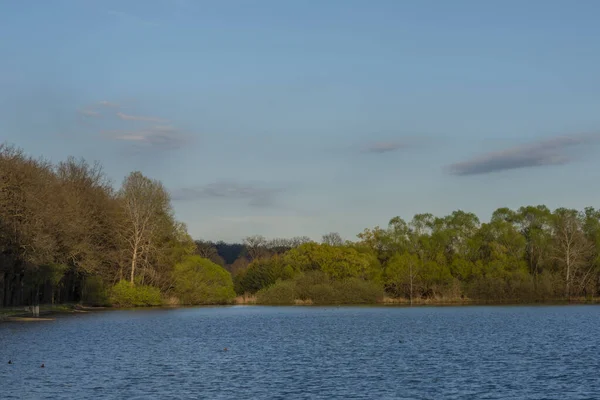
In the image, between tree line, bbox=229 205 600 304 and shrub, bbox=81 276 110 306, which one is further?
tree line, bbox=229 205 600 304

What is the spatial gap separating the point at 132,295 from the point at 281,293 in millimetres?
28341

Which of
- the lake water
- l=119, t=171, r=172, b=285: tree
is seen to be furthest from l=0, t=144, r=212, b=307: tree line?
the lake water

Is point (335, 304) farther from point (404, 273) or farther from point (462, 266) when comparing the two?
A: point (462, 266)

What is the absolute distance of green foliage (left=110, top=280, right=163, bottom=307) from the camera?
102m

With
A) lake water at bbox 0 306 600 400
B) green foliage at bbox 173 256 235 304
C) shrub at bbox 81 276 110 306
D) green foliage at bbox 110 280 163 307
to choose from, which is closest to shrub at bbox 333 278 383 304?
green foliage at bbox 173 256 235 304

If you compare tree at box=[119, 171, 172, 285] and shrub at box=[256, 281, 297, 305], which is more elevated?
tree at box=[119, 171, 172, 285]

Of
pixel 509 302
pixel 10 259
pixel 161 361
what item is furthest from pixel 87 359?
pixel 509 302

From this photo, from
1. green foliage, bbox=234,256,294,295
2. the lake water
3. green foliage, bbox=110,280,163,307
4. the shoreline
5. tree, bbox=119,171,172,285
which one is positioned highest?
tree, bbox=119,171,172,285

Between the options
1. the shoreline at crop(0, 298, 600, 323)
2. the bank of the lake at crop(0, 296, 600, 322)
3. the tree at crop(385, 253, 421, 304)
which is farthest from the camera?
the tree at crop(385, 253, 421, 304)

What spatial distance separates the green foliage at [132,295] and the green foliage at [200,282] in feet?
15.5

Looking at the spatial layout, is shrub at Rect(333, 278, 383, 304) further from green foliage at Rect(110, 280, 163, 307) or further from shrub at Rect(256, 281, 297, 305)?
green foliage at Rect(110, 280, 163, 307)

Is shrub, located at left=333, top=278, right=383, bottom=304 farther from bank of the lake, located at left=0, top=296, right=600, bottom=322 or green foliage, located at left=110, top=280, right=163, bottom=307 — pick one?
green foliage, located at left=110, top=280, right=163, bottom=307

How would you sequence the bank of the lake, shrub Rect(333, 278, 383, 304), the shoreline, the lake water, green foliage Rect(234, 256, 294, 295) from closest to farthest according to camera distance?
the lake water < the shoreline < the bank of the lake < shrub Rect(333, 278, 383, 304) < green foliage Rect(234, 256, 294, 295)

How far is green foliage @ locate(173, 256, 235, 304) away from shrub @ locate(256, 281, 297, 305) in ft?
21.3
